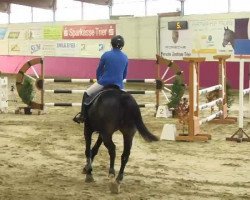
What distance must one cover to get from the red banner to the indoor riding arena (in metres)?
0.05

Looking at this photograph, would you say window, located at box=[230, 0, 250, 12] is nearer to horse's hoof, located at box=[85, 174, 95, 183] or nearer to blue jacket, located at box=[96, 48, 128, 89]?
blue jacket, located at box=[96, 48, 128, 89]

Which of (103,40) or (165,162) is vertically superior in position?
(103,40)

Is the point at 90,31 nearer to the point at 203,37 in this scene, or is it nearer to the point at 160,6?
the point at 160,6

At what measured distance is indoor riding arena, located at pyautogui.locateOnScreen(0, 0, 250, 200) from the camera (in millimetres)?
6062

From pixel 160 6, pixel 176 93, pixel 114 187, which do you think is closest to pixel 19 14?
pixel 160 6

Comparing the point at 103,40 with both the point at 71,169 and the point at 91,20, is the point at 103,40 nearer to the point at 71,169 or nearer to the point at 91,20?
the point at 91,20

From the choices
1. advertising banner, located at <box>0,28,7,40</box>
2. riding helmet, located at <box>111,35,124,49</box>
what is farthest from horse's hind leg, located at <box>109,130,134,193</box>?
advertising banner, located at <box>0,28,7,40</box>

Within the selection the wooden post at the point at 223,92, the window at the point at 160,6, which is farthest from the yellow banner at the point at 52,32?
the wooden post at the point at 223,92

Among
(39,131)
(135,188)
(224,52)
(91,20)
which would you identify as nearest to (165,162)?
(135,188)

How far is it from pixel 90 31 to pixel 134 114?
20.6 meters

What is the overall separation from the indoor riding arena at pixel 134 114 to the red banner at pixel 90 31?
53 mm

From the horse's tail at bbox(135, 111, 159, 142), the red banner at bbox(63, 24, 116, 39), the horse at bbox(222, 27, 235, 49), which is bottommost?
the horse's tail at bbox(135, 111, 159, 142)

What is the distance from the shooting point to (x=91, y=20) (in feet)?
86.6

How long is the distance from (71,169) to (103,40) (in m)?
A: 18.7
